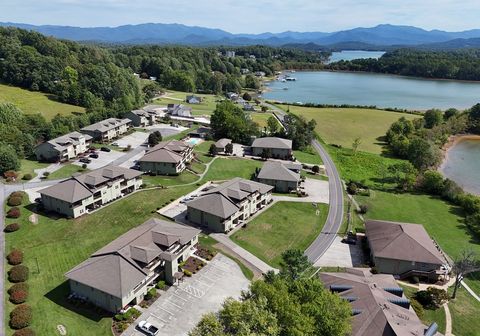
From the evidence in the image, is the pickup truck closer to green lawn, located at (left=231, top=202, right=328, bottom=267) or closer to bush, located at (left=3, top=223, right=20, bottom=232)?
green lawn, located at (left=231, top=202, right=328, bottom=267)

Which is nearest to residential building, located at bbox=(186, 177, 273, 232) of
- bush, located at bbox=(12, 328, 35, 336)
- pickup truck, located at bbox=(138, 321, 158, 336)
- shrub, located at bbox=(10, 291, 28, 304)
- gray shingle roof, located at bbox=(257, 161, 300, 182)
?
gray shingle roof, located at bbox=(257, 161, 300, 182)

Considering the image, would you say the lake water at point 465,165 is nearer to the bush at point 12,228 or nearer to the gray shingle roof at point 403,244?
the gray shingle roof at point 403,244

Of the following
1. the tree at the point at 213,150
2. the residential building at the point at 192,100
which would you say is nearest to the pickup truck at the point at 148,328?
the tree at the point at 213,150

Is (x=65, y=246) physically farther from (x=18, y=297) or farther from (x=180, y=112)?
(x=180, y=112)

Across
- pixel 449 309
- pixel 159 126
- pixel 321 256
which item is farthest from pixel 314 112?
pixel 449 309

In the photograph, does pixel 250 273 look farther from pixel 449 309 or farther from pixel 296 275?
pixel 449 309

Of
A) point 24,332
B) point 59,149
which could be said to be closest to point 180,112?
point 59,149
